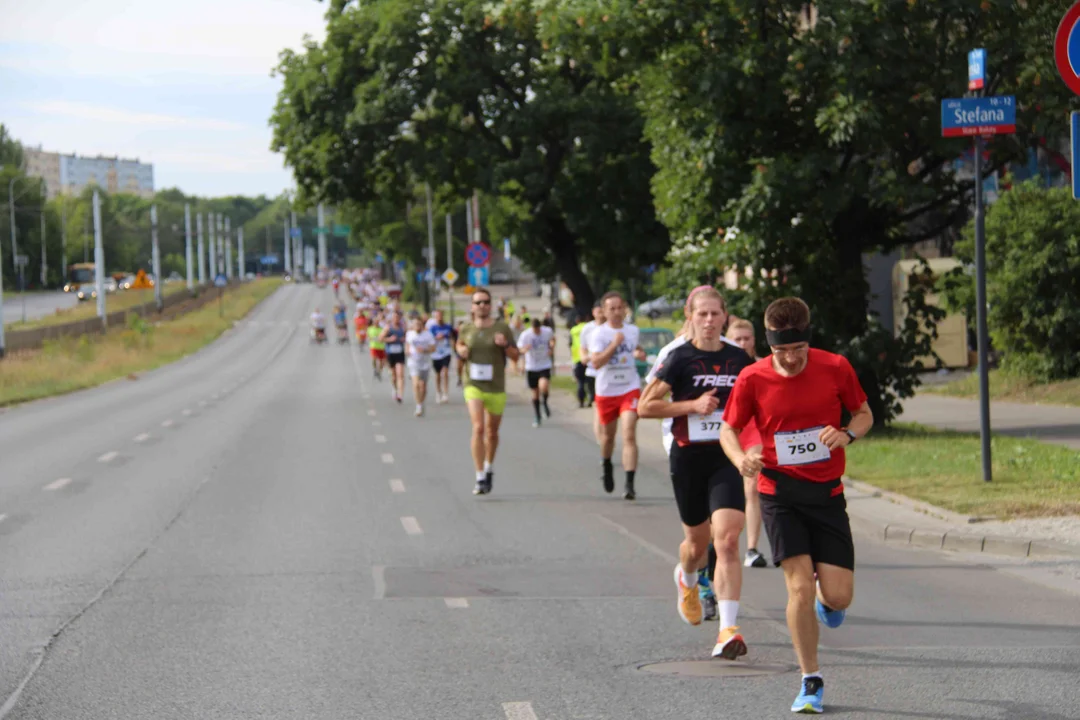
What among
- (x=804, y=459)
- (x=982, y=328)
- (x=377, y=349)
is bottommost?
(x=377, y=349)

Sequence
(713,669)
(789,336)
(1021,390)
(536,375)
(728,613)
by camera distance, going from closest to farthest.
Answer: (789,336) → (713,669) → (728,613) → (1021,390) → (536,375)

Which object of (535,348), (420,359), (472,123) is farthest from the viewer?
(472,123)

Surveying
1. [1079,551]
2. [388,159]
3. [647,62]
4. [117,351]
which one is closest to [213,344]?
[117,351]

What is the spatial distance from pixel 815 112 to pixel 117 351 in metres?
48.4

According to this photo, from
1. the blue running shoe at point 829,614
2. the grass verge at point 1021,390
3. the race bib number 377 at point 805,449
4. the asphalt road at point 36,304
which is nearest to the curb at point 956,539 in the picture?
the blue running shoe at point 829,614

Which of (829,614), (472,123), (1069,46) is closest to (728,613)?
(829,614)

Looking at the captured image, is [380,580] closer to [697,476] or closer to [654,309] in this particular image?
[697,476]

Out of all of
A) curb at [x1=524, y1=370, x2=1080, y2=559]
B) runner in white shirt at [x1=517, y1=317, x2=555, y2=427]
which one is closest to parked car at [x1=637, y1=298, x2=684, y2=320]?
runner in white shirt at [x1=517, y1=317, x2=555, y2=427]

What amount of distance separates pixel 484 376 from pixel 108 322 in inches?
2627

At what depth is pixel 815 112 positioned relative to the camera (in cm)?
1792

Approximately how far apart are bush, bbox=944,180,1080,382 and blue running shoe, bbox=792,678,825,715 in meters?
16.7

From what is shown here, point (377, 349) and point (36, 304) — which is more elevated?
point (36, 304)

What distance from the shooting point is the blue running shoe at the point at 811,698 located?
238 inches

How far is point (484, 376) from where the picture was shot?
47.3 feet
